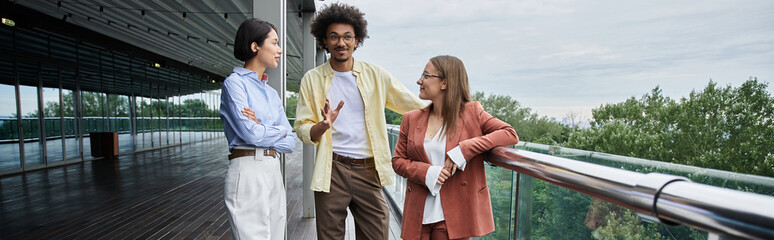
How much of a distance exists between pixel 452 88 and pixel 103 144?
1254 cm

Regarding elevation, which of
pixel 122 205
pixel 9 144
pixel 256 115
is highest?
Answer: pixel 256 115

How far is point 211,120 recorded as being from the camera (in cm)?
2161

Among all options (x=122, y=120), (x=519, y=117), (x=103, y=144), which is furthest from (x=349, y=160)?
(x=519, y=117)

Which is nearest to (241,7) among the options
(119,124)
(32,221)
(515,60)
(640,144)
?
(32,221)

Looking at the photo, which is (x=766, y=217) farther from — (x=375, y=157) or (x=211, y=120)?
(x=211, y=120)

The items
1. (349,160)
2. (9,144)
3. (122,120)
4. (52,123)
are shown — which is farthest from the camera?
(122,120)

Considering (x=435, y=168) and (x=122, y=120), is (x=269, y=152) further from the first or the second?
(x=122, y=120)

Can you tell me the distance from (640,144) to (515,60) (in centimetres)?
6303

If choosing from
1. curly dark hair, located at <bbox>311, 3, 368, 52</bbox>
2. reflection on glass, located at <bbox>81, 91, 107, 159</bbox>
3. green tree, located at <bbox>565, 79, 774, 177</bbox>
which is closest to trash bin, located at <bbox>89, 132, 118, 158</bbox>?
reflection on glass, located at <bbox>81, 91, 107, 159</bbox>

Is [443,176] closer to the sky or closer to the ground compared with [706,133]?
closer to the sky

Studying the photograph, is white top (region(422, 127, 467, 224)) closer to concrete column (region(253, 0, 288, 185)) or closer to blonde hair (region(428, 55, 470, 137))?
blonde hair (region(428, 55, 470, 137))

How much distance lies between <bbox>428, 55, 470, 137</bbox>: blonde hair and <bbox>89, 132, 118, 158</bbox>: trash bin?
40.5ft

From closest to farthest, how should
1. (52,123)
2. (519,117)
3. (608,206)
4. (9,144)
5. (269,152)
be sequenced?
1. (608,206)
2. (269,152)
3. (9,144)
4. (52,123)
5. (519,117)

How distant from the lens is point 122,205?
545 cm
